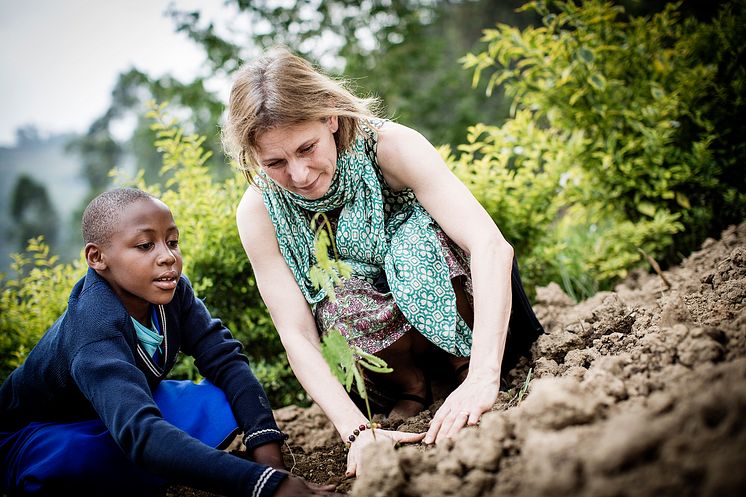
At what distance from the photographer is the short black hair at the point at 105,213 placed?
209 centimetres

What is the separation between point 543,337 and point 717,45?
9.34ft

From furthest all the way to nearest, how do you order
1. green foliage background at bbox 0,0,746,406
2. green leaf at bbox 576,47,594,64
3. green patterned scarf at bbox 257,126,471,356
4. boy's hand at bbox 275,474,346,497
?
green leaf at bbox 576,47,594,64
green foliage background at bbox 0,0,746,406
green patterned scarf at bbox 257,126,471,356
boy's hand at bbox 275,474,346,497

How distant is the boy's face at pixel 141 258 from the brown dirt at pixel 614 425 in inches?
31.5

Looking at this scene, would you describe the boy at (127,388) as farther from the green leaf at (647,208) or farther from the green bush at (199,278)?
the green leaf at (647,208)

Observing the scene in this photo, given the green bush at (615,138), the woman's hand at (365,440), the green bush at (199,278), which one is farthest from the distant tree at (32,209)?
the woman's hand at (365,440)

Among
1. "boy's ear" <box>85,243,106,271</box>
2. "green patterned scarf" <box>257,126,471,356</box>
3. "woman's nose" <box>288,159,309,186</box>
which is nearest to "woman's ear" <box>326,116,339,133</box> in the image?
"green patterned scarf" <box>257,126,471,356</box>

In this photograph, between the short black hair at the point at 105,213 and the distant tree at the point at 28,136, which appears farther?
the distant tree at the point at 28,136

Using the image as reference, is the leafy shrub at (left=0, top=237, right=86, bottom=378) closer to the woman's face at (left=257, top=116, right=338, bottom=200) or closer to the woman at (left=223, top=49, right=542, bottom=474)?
the woman at (left=223, top=49, right=542, bottom=474)

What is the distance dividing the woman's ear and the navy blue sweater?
3.08 feet

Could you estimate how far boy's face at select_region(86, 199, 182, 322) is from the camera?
6.75ft

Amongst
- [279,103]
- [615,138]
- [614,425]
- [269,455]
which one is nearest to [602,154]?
[615,138]

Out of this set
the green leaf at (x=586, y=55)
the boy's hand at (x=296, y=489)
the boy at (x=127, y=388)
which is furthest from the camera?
the green leaf at (x=586, y=55)

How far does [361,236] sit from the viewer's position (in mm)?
2467

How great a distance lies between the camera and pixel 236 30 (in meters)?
7.26
